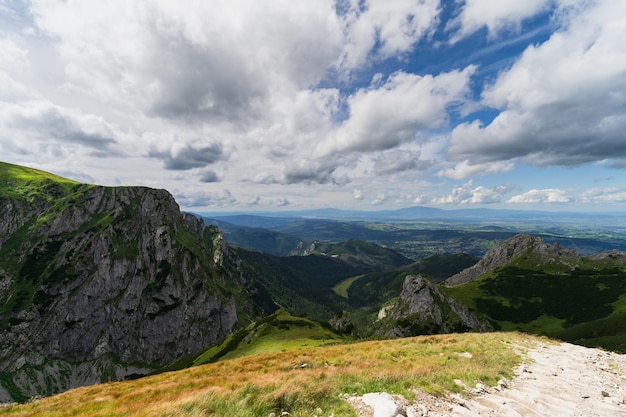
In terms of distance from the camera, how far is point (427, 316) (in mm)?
155875

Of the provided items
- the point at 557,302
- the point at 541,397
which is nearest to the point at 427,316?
the point at 557,302

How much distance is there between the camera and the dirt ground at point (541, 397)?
12.3 metres

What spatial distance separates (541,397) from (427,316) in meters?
158

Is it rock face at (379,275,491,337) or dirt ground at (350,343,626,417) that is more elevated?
dirt ground at (350,343,626,417)

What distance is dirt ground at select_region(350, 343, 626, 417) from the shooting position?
1227 cm

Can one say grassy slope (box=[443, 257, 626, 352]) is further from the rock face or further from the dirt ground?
the dirt ground

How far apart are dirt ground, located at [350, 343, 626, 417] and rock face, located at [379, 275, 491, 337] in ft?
457

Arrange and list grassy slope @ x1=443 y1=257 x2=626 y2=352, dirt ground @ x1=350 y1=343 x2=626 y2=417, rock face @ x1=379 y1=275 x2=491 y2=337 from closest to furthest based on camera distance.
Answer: dirt ground @ x1=350 y1=343 x2=626 y2=417 < rock face @ x1=379 y1=275 x2=491 y2=337 < grassy slope @ x1=443 y1=257 x2=626 y2=352

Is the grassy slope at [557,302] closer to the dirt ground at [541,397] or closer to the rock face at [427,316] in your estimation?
the rock face at [427,316]

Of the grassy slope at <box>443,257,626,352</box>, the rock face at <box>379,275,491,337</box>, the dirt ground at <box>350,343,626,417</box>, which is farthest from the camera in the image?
the grassy slope at <box>443,257,626,352</box>

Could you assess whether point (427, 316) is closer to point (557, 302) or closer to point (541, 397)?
point (557, 302)

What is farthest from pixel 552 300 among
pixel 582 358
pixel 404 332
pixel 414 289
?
pixel 582 358

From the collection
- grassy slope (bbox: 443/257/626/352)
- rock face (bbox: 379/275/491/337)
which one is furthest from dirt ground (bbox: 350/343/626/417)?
grassy slope (bbox: 443/257/626/352)

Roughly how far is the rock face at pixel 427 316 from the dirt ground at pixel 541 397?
457ft
